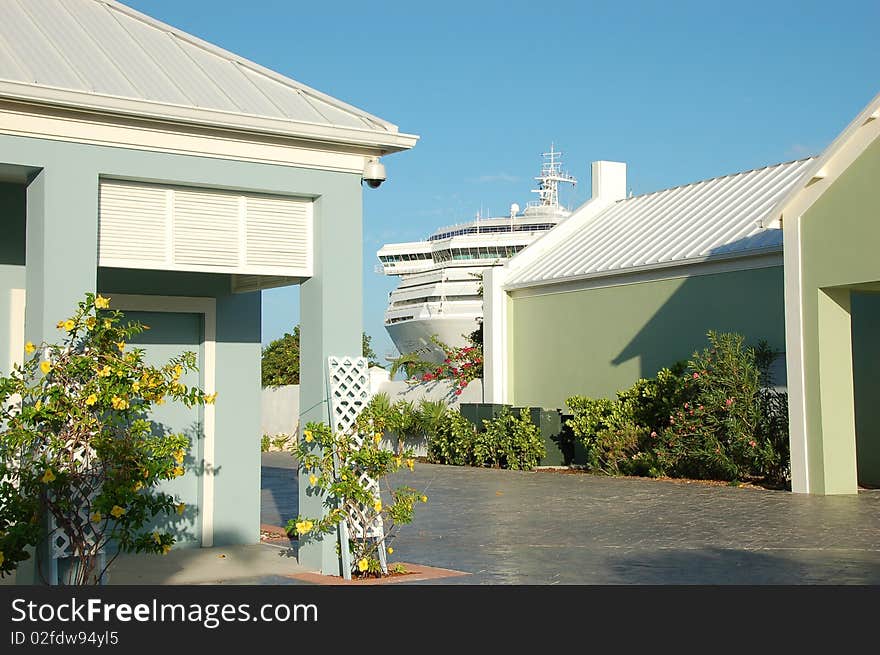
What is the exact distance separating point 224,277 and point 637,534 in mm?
5332

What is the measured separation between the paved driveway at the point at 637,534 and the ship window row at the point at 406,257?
61.0 m

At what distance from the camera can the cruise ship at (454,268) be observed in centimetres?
7188

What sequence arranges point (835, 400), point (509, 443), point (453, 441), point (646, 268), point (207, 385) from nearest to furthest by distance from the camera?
1. point (207, 385)
2. point (835, 400)
3. point (646, 268)
4. point (509, 443)
5. point (453, 441)

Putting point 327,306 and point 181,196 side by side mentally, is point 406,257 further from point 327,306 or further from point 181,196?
point 181,196

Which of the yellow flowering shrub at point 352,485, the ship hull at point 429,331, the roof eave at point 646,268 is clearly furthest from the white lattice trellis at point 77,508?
the ship hull at point 429,331

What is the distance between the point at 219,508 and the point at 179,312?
82.7 inches

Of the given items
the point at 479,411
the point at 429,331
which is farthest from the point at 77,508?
the point at 429,331

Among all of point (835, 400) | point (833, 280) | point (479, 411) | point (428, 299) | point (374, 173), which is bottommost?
point (479, 411)

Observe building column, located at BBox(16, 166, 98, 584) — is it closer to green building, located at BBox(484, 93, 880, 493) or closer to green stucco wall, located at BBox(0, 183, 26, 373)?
green stucco wall, located at BBox(0, 183, 26, 373)

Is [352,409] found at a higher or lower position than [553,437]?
higher

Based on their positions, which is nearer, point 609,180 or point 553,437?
point 553,437

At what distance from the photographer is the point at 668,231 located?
76.3 ft

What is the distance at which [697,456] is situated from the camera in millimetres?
18578
